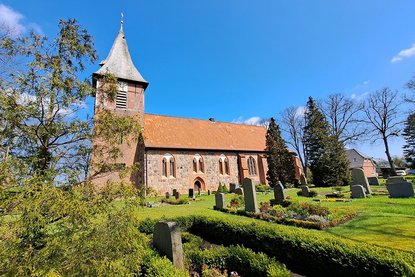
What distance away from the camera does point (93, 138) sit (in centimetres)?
433

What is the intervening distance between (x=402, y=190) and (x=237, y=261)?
10.5 meters

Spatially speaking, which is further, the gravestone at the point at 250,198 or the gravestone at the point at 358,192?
the gravestone at the point at 358,192

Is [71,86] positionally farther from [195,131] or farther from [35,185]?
[195,131]

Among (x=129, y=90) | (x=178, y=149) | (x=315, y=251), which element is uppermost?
(x=129, y=90)

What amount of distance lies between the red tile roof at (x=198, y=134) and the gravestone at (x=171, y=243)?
17.0 m

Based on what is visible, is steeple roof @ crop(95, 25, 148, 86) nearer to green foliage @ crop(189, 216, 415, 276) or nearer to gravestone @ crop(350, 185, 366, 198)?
green foliage @ crop(189, 216, 415, 276)

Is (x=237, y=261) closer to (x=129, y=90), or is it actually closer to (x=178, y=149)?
(x=178, y=149)

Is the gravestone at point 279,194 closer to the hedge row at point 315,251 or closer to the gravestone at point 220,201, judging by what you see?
the gravestone at point 220,201

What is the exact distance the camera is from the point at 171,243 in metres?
5.11

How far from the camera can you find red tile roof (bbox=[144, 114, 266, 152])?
78.0 feet

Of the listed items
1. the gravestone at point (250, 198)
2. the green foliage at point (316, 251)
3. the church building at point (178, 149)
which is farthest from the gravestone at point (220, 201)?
the church building at point (178, 149)

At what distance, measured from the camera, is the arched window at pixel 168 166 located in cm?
2253

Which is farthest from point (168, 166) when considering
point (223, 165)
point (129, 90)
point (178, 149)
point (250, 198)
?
point (250, 198)

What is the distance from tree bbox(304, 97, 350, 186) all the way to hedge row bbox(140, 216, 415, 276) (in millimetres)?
19173
